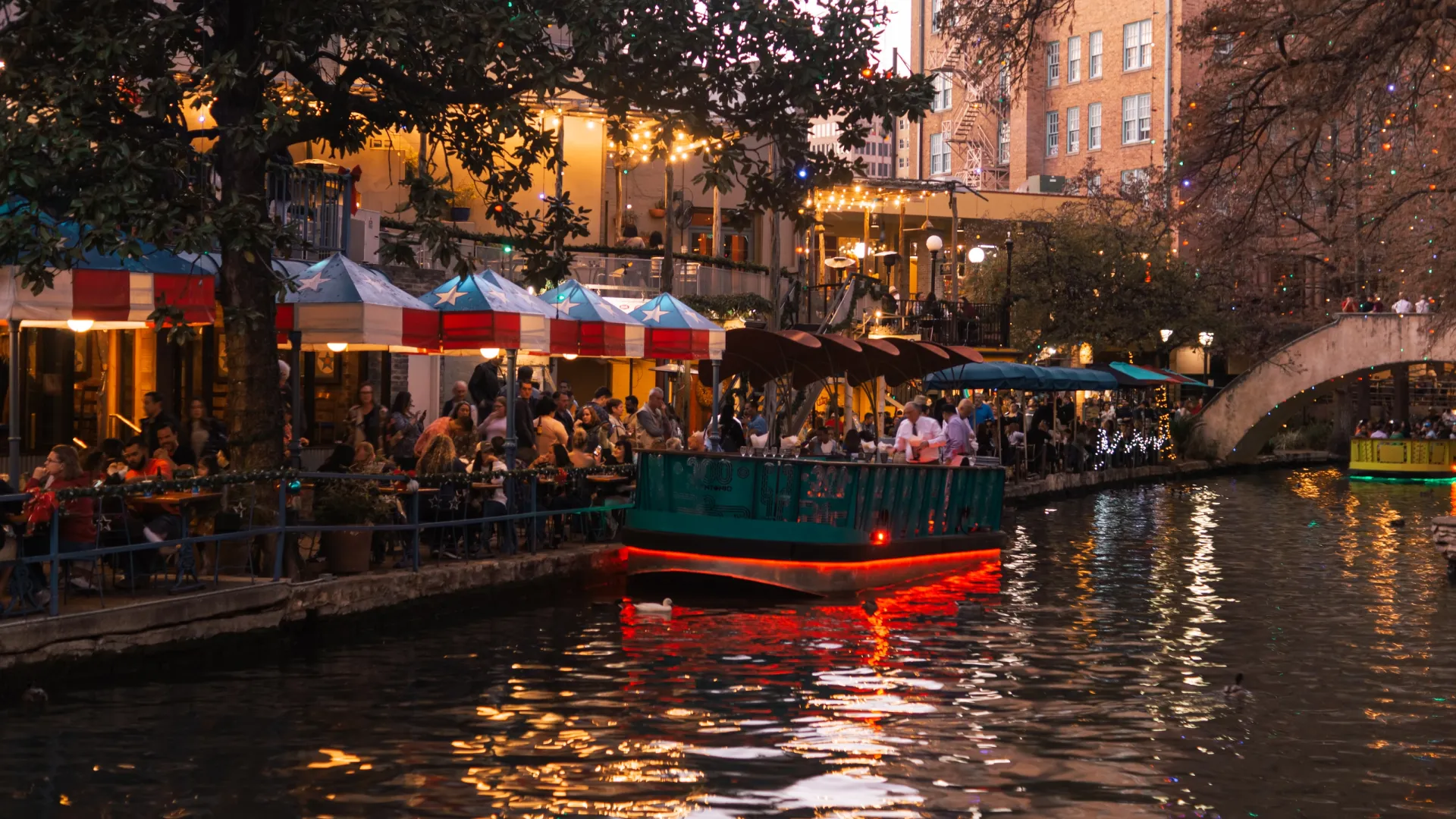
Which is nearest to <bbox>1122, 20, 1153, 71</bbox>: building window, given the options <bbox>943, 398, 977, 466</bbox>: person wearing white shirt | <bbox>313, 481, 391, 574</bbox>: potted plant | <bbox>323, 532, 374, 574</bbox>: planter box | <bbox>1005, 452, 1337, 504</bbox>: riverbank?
<bbox>1005, 452, 1337, 504</bbox>: riverbank

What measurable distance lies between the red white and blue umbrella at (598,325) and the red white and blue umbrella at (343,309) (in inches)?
139

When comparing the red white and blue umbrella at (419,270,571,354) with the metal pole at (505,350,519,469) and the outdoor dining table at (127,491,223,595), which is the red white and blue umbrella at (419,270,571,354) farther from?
the outdoor dining table at (127,491,223,595)

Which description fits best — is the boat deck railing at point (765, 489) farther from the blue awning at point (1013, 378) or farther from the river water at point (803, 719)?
the blue awning at point (1013, 378)

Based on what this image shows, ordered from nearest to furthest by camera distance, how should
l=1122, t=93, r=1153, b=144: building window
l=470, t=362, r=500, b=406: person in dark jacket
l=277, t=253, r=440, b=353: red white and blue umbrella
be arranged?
l=277, t=253, r=440, b=353: red white and blue umbrella
l=470, t=362, r=500, b=406: person in dark jacket
l=1122, t=93, r=1153, b=144: building window

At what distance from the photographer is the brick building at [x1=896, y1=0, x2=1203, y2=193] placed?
6656cm

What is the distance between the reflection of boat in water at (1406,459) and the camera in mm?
47156

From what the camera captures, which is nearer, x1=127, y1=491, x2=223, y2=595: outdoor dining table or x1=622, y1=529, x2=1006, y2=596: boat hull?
x1=127, y1=491, x2=223, y2=595: outdoor dining table

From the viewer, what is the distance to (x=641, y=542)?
63.5ft

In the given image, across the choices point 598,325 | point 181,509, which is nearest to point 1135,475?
point 598,325

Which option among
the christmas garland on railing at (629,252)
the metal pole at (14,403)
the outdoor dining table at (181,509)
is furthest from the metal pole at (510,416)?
the metal pole at (14,403)

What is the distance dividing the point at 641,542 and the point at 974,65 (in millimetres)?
6244

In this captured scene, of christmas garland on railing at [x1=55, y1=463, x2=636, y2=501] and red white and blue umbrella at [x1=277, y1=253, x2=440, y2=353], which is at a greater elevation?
red white and blue umbrella at [x1=277, y1=253, x2=440, y2=353]

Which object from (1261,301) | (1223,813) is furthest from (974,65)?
(1261,301)

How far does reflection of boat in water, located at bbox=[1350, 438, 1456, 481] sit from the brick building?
19546 millimetres
